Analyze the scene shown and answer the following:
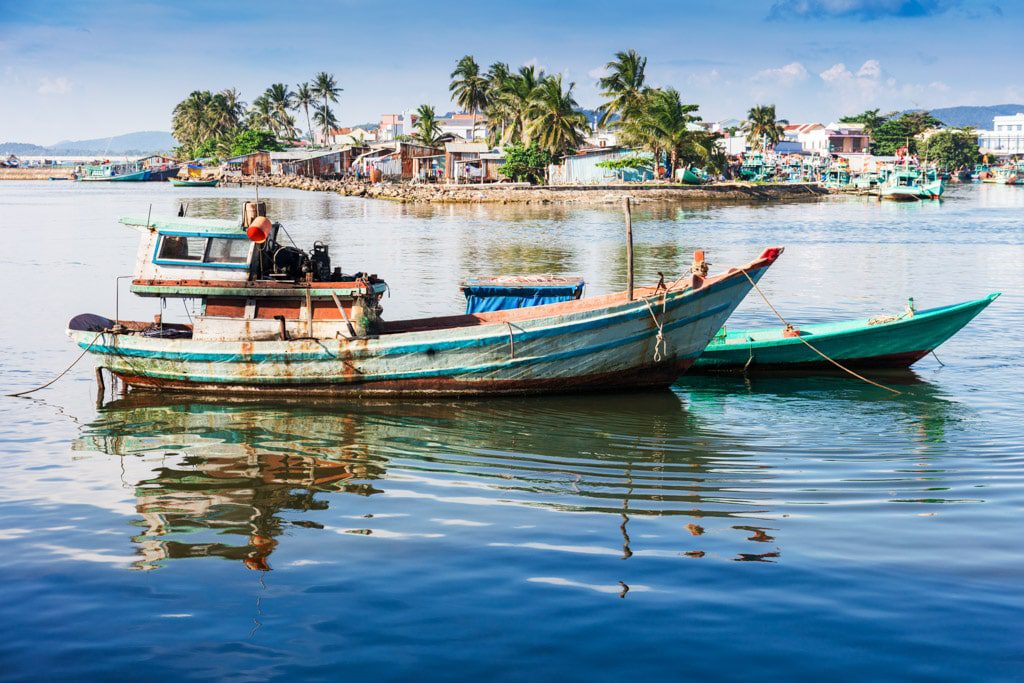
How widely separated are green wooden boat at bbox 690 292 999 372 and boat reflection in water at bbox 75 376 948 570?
45 cm

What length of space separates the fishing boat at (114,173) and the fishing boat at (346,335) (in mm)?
112167

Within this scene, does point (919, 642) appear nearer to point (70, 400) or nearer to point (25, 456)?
point (25, 456)

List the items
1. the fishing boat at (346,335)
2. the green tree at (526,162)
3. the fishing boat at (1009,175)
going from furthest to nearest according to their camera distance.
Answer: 1. the fishing boat at (1009,175)
2. the green tree at (526,162)
3. the fishing boat at (346,335)

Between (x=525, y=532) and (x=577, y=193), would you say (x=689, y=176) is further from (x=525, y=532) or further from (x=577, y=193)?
(x=525, y=532)

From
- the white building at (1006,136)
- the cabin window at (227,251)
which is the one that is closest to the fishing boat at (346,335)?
the cabin window at (227,251)

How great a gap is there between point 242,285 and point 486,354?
370cm

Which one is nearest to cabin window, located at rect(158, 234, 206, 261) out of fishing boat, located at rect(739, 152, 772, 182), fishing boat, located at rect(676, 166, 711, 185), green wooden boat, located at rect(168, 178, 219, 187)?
fishing boat, located at rect(676, 166, 711, 185)

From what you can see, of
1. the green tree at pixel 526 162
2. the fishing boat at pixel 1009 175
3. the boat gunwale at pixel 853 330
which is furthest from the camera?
the fishing boat at pixel 1009 175

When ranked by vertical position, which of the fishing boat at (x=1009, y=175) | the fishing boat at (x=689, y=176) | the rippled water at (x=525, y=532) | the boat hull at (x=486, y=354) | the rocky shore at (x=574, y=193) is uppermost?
the fishing boat at (x=1009, y=175)

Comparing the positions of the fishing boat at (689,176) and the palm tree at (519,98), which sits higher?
the palm tree at (519,98)

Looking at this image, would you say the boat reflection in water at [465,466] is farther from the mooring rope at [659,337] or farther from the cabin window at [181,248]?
the cabin window at [181,248]

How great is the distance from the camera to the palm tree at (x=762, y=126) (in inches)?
4387

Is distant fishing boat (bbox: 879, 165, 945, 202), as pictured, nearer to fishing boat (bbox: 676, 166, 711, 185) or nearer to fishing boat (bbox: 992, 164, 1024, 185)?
fishing boat (bbox: 676, 166, 711, 185)

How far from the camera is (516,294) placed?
16.1 m
